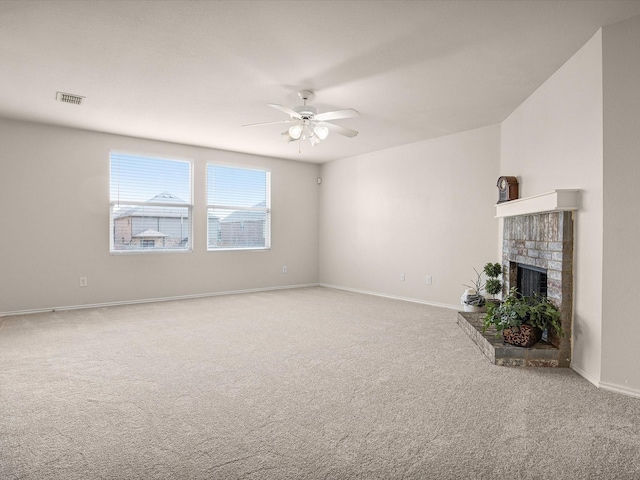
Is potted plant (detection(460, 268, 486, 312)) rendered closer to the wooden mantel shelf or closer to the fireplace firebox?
the fireplace firebox

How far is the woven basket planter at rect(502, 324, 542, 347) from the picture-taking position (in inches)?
121

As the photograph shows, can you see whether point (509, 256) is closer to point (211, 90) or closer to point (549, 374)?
point (549, 374)

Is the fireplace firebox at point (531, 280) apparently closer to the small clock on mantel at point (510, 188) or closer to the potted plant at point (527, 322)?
the potted plant at point (527, 322)

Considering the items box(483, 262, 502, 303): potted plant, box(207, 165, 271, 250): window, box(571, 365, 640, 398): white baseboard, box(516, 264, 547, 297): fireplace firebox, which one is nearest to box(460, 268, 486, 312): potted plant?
box(483, 262, 502, 303): potted plant

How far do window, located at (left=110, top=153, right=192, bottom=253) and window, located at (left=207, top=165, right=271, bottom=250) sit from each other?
1.34ft

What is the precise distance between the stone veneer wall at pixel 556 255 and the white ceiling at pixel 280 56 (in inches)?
51.2

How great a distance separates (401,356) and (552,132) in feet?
7.80

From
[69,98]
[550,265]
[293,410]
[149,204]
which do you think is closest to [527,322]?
[550,265]

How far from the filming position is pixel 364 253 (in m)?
6.79

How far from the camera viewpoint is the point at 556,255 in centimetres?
311

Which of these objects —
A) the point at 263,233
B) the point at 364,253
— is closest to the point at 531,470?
the point at 364,253

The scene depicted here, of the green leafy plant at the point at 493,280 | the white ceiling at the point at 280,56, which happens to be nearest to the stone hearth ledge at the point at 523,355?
the green leafy plant at the point at 493,280

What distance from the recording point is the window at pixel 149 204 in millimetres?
5578

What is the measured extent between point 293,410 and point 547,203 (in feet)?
8.27
